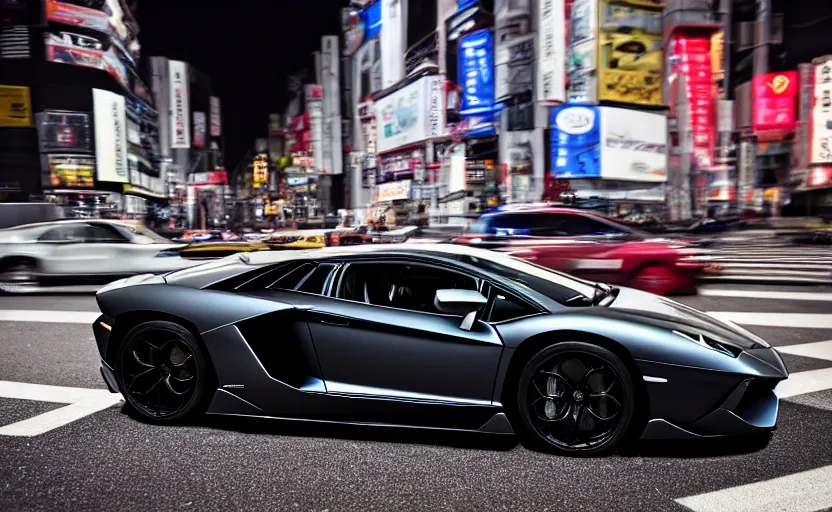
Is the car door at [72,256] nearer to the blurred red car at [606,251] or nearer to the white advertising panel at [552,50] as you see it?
the blurred red car at [606,251]

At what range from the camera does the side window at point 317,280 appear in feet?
12.5

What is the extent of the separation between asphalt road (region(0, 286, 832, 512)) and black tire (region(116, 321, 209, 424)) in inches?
5.5

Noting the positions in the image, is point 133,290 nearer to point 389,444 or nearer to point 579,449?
point 389,444

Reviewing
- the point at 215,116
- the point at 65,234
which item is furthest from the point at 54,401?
the point at 215,116

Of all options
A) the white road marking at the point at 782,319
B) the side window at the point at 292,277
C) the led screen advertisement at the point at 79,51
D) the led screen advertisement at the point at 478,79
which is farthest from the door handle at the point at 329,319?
the led screen advertisement at the point at 79,51

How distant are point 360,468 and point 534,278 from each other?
158 cm

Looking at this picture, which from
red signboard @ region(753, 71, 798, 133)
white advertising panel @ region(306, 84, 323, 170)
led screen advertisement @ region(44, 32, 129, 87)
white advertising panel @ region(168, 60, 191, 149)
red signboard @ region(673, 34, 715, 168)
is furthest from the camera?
white advertising panel @ region(168, 60, 191, 149)

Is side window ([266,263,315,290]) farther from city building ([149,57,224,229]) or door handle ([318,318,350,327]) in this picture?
city building ([149,57,224,229])

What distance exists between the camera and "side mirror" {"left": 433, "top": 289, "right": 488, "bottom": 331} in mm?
3365

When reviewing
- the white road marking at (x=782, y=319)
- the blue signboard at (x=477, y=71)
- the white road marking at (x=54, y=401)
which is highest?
the blue signboard at (x=477, y=71)

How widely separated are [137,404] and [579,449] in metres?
2.70

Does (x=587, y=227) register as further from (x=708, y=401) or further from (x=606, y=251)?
(x=708, y=401)

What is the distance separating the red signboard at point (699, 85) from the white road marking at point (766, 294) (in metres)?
41.0

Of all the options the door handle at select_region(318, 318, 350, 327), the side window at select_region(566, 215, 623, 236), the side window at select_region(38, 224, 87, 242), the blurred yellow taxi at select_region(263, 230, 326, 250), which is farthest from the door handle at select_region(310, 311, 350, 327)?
the blurred yellow taxi at select_region(263, 230, 326, 250)
